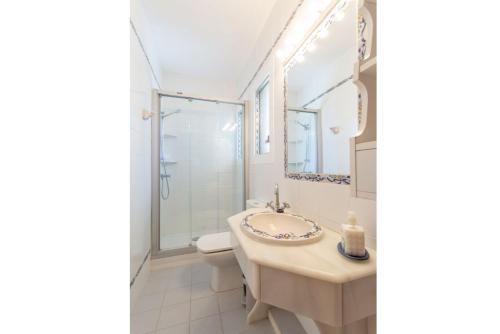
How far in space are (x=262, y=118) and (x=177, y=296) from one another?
1.89 m

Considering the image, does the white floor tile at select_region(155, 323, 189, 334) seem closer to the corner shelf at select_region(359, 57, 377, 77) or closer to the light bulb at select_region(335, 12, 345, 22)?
the corner shelf at select_region(359, 57, 377, 77)

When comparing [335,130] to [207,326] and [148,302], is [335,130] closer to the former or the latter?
[207,326]

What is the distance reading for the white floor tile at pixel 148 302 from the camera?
1.40 meters

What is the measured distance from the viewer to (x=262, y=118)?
6.69 ft

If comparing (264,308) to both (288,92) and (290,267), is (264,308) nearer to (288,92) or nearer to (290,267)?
(290,267)

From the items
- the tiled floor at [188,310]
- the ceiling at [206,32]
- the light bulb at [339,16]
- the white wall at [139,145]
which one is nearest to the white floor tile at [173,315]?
the tiled floor at [188,310]

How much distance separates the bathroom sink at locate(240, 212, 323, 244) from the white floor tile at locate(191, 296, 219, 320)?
85 centimetres

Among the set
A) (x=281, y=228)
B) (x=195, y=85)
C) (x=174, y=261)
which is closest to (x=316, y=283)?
(x=281, y=228)

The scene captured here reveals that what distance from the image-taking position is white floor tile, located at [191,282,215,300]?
1536 mm

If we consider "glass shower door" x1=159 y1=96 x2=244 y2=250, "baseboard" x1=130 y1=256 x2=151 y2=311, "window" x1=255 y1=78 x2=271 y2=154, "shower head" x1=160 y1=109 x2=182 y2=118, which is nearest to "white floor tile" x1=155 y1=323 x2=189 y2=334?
"baseboard" x1=130 y1=256 x2=151 y2=311

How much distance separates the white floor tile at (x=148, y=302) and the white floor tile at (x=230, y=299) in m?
Answer: 0.49
